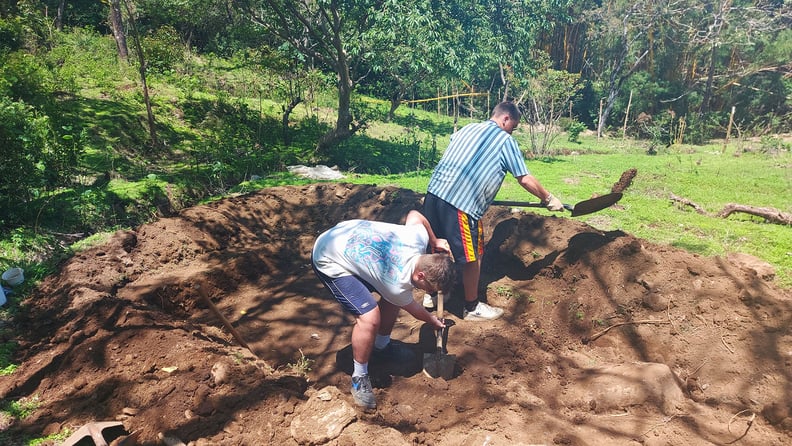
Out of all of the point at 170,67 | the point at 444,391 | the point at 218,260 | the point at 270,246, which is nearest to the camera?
the point at 444,391

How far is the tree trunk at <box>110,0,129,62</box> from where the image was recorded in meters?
10.8

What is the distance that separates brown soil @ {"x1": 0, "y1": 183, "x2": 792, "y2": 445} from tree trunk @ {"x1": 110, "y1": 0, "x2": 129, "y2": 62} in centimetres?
895

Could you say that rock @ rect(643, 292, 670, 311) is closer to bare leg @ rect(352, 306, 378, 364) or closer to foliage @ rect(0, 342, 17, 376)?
bare leg @ rect(352, 306, 378, 364)

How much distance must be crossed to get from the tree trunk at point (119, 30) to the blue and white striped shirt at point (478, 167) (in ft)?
36.3

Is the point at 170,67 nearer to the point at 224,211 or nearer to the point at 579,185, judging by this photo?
the point at 224,211

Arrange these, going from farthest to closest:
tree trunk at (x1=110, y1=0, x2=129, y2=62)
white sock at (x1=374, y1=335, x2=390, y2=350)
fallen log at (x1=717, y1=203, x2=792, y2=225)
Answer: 1. tree trunk at (x1=110, y1=0, x2=129, y2=62)
2. fallen log at (x1=717, y1=203, x2=792, y2=225)
3. white sock at (x1=374, y1=335, x2=390, y2=350)

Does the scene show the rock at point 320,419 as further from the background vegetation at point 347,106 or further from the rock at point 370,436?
the background vegetation at point 347,106

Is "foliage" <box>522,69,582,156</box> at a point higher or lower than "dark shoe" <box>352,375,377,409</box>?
higher

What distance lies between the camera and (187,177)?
7.03 meters

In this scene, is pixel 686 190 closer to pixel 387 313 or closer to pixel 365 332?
pixel 387 313

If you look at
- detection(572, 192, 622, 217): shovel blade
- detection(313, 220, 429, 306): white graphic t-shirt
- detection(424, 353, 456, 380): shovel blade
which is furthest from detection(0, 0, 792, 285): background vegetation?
detection(313, 220, 429, 306): white graphic t-shirt

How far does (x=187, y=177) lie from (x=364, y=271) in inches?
212

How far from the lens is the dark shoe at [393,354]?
351 centimetres

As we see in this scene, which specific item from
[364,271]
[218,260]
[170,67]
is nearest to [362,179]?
[218,260]
